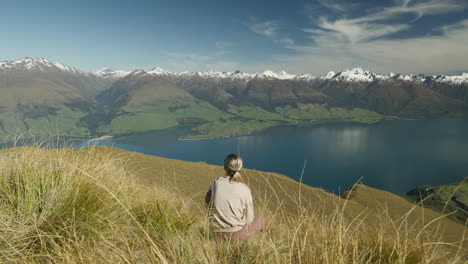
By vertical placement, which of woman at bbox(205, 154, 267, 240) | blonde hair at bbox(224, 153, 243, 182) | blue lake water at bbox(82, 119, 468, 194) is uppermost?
blonde hair at bbox(224, 153, 243, 182)

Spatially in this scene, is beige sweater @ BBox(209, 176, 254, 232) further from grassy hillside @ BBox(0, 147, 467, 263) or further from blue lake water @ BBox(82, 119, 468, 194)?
blue lake water @ BBox(82, 119, 468, 194)

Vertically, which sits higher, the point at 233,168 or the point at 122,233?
the point at 233,168

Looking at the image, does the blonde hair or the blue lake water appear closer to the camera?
the blonde hair

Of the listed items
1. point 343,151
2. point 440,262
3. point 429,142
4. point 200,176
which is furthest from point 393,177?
point 440,262

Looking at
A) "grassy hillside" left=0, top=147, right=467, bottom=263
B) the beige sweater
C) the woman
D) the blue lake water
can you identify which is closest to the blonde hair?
the woman

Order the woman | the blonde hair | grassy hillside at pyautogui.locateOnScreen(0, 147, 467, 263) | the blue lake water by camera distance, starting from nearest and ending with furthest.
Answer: grassy hillside at pyautogui.locateOnScreen(0, 147, 467, 263)
the woman
the blonde hair
the blue lake water

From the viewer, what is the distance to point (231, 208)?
3.29m

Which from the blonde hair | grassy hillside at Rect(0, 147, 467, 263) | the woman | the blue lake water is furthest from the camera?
the blue lake water

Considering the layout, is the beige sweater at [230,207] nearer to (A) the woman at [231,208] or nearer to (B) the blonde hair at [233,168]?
(A) the woman at [231,208]

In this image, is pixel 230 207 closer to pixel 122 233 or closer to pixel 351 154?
pixel 122 233

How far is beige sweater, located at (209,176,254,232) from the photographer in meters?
3.23

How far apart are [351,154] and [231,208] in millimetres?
111242

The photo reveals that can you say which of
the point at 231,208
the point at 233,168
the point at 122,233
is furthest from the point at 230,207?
the point at 122,233

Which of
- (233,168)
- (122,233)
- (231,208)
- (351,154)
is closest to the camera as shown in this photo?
(122,233)
